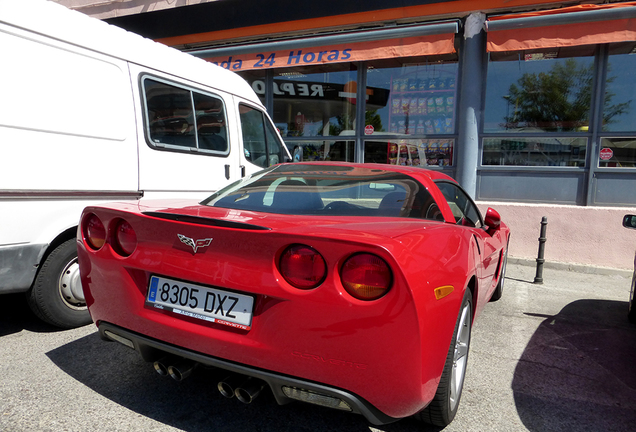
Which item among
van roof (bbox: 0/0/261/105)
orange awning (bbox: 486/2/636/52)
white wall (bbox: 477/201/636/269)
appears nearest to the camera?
van roof (bbox: 0/0/261/105)

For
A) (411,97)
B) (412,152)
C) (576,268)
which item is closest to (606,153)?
(576,268)

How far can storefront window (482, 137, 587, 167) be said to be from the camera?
23.6 feet

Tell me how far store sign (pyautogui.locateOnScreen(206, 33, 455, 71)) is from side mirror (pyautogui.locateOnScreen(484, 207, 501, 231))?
466 centimetres

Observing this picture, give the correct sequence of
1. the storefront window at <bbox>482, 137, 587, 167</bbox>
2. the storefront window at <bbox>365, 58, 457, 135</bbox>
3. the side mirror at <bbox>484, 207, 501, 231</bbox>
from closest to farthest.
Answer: the side mirror at <bbox>484, 207, 501, 231</bbox> < the storefront window at <bbox>482, 137, 587, 167</bbox> < the storefront window at <bbox>365, 58, 457, 135</bbox>

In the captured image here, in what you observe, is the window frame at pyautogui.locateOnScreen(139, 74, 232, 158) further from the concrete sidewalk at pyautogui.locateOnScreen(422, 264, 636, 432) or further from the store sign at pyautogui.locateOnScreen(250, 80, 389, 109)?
the store sign at pyautogui.locateOnScreen(250, 80, 389, 109)

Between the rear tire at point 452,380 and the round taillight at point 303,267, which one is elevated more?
the round taillight at point 303,267

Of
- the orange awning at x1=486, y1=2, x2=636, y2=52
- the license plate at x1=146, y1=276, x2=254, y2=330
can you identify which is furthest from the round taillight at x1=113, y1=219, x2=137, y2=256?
the orange awning at x1=486, y1=2, x2=636, y2=52

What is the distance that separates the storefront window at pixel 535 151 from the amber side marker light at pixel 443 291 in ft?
20.6

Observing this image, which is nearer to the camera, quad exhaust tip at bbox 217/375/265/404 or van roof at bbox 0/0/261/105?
quad exhaust tip at bbox 217/375/265/404

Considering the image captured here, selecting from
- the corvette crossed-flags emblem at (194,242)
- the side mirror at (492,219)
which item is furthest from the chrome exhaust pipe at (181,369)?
the side mirror at (492,219)

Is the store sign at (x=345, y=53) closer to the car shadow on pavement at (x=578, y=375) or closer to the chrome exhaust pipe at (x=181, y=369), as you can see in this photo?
the car shadow on pavement at (x=578, y=375)

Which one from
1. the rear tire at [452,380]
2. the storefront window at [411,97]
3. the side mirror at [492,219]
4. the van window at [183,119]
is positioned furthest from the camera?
the storefront window at [411,97]

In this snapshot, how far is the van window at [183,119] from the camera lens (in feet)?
13.2

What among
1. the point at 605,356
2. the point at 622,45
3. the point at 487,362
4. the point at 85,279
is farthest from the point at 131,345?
the point at 622,45
